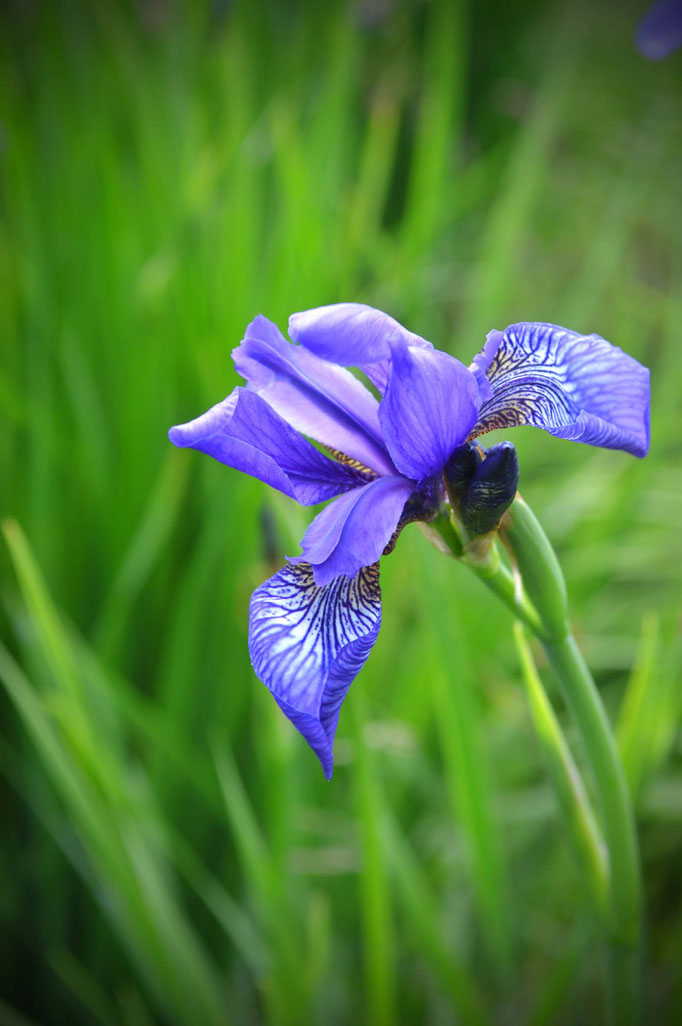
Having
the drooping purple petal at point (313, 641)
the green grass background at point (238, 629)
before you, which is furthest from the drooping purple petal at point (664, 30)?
the drooping purple petal at point (313, 641)

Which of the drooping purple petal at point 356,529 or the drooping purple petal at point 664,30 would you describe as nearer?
the drooping purple petal at point 356,529

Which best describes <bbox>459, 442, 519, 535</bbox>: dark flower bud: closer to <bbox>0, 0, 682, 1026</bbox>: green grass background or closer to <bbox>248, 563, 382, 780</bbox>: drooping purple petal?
<bbox>248, 563, 382, 780</bbox>: drooping purple petal

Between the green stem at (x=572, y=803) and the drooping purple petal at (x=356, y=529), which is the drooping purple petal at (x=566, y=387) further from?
the green stem at (x=572, y=803)

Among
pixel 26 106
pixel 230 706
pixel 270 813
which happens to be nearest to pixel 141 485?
pixel 230 706

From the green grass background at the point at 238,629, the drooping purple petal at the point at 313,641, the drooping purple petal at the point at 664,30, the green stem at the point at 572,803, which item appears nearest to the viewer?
the drooping purple petal at the point at 313,641

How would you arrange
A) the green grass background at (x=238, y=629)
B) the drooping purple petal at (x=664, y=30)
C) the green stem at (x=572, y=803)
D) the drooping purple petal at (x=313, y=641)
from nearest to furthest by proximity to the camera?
the drooping purple petal at (x=313, y=641)
the green stem at (x=572, y=803)
the green grass background at (x=238, y=629)
the drooping purple petal at (x=664, y=30)

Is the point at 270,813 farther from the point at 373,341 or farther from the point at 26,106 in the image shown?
the point at 26,106

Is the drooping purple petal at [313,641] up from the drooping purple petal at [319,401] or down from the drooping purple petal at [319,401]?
down

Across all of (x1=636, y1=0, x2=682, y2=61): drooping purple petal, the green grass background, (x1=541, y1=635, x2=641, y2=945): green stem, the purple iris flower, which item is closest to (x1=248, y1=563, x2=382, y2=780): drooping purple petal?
the purple iris flower
